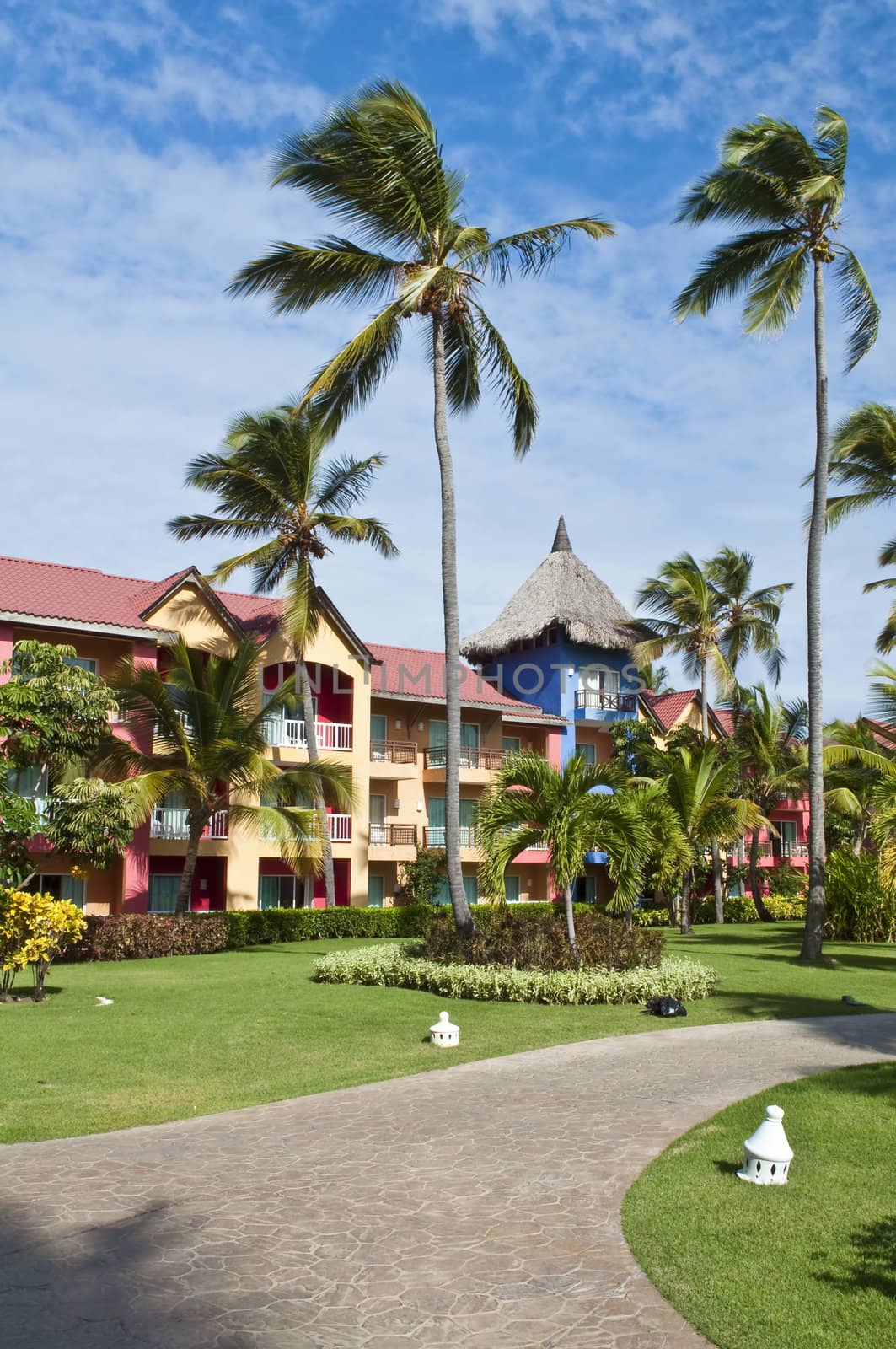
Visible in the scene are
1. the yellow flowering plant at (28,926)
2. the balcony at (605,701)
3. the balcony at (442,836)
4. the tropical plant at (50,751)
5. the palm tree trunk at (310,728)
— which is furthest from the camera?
the balcony at (605,701)

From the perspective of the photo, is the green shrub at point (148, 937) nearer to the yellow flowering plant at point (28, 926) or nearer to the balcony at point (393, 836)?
the yellow flowering plant at point (28, 926)

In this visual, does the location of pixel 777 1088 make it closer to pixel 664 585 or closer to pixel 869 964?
pixel 869 964

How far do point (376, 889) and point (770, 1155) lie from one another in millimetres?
27397

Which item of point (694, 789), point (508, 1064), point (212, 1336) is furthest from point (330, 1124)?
point (694, 789)

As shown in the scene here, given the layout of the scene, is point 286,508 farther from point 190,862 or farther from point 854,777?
point 854,777

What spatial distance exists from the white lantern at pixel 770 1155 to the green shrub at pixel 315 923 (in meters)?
19.8

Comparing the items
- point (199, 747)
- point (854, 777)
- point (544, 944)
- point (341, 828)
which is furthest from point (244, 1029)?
point (854, 777)

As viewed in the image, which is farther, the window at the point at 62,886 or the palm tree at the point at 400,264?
the window at the point at 62,886

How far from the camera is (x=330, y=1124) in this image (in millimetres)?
8461

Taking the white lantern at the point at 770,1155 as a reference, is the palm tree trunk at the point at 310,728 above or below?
above

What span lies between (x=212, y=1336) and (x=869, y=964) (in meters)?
19.5

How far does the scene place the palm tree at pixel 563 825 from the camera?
16281 mm

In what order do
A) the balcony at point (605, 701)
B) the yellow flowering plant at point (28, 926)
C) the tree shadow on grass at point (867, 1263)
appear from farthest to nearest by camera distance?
the balcony at point (605, 701) → the yellow flowering plant at point (28, 926) → the tree shadow on grass at point (867, 1263)

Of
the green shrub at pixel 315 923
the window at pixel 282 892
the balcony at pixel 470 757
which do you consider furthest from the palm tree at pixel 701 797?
the window at pixel 282 892
